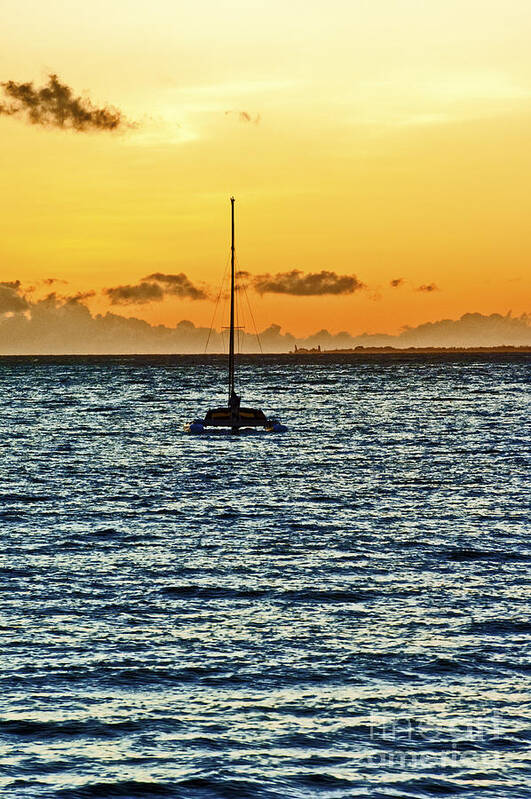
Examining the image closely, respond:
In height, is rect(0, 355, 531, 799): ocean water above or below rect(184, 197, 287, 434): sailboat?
below

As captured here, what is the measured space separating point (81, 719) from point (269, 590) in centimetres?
1138

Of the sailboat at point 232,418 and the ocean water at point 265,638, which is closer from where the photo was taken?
the ocean water at point 265,638

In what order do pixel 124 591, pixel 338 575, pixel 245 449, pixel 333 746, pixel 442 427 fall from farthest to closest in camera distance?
pixel 442 427 < pixel 245 449 < pixel 338 575 < pixel 124 591 < pixel 333 746

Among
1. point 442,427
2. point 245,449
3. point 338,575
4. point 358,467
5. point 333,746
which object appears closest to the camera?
point 333,746

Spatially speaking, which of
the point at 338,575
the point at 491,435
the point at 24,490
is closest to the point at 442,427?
the point at 491,435

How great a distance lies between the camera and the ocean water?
61.1ft

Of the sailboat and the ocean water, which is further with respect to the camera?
the sailboat

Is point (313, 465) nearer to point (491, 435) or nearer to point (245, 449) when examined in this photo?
point (245, 449)

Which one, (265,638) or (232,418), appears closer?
(265,638)

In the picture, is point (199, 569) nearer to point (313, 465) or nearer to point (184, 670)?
point (184, 670)

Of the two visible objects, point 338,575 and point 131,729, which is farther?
point 338,575

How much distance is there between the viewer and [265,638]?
2605 centimetres

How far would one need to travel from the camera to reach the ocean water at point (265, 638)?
18609mm

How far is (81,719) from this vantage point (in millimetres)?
20562
